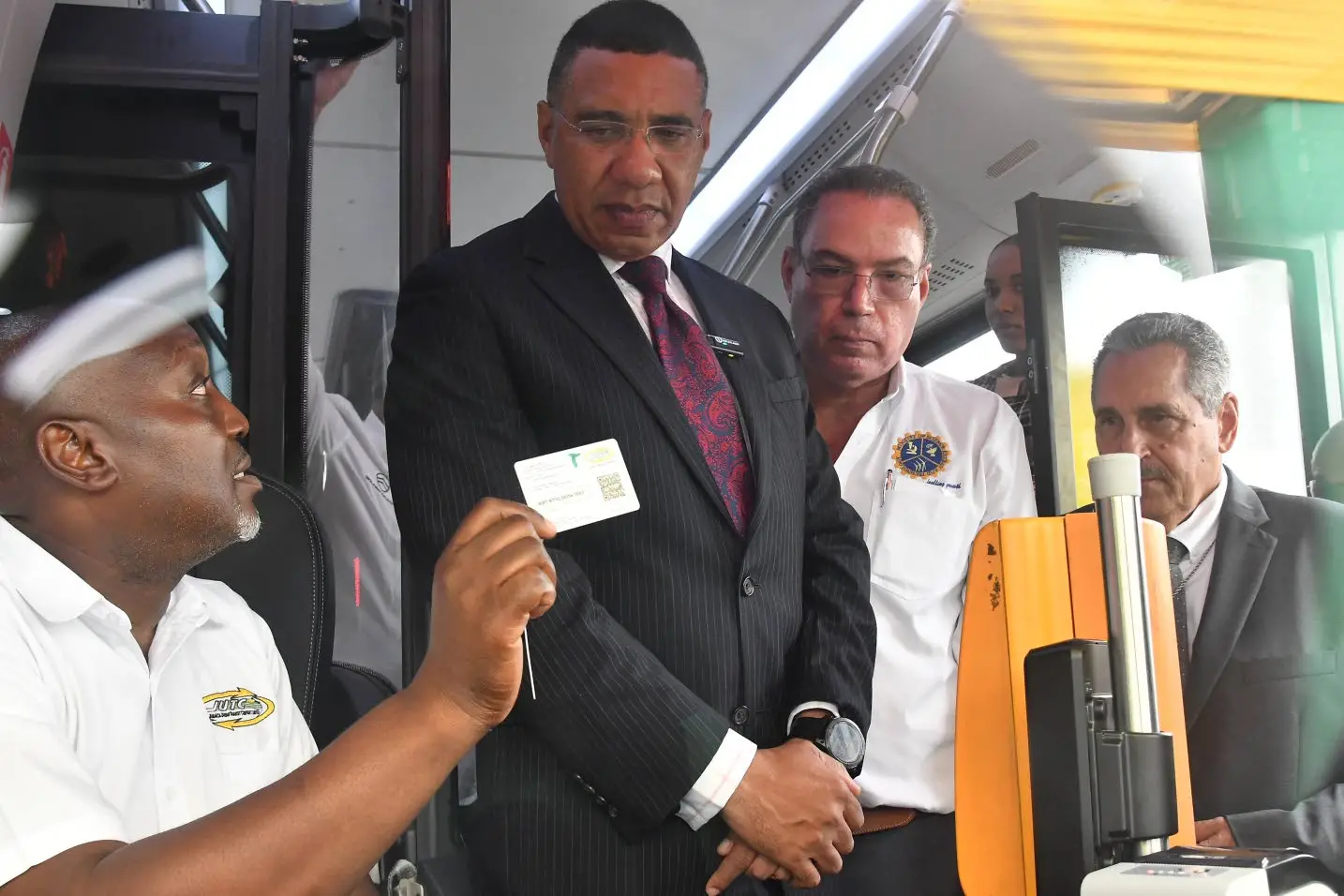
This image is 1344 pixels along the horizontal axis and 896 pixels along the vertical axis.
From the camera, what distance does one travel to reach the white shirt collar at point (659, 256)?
1667 mm

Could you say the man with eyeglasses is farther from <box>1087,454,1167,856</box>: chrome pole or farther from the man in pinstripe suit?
<box>1087,454,1167,856</box>: chrome pole

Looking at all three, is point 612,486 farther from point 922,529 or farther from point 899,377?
point 899,377

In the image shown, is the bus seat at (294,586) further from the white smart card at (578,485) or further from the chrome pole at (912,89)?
the chrome pole at (912,89)

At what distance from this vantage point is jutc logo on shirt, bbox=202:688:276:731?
1288mm

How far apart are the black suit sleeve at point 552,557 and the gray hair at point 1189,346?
3.23 feet

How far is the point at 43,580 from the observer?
112 centimetres

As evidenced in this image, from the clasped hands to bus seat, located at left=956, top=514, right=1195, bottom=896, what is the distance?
37cm

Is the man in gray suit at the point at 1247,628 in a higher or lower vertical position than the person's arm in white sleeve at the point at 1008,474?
lower

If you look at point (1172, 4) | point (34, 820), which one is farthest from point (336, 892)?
point (1172, 4)

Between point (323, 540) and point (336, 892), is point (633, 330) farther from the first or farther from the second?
point (336, 892)

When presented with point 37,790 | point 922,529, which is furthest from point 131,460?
point 922,529

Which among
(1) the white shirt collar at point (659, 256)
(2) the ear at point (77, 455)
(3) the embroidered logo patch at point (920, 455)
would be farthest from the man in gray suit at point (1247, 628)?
(2) the ear at point (77, 455)

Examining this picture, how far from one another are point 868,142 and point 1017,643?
61.3 inches

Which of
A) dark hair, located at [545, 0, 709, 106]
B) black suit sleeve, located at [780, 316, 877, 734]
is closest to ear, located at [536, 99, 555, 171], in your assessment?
dark hair, located at [545, 0, 709, 106]
